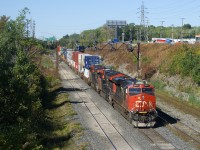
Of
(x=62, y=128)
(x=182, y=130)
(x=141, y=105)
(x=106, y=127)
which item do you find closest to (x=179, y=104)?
(x=182, y=130)

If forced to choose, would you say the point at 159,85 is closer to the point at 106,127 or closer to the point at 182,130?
the point at 182,130

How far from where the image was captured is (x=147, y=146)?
2206 cm

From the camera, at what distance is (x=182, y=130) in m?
26.4

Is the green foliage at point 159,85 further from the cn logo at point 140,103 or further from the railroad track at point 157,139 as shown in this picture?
the railroad track at point 157,139

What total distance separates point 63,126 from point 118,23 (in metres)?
120

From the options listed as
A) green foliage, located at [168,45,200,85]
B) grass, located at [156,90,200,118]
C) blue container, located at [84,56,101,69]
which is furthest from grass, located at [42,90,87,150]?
blue container, located at [84,56,101,69]

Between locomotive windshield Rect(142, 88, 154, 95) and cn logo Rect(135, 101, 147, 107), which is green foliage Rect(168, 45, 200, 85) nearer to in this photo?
locomotive windshield Rect(142, 88, 154, 95)

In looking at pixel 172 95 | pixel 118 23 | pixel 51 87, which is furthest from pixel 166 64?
pixel 118 23

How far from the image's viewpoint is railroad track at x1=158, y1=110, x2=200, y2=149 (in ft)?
76.9

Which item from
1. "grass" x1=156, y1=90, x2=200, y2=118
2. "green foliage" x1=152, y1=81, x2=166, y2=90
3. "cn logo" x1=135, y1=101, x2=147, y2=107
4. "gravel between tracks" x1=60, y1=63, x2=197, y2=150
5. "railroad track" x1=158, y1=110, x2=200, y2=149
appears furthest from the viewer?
"green foliage" x1=152, y1=81, x2=166, y2=90

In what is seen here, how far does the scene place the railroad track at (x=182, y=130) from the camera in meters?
23.5

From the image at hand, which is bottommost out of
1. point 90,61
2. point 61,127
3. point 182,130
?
point 61,127

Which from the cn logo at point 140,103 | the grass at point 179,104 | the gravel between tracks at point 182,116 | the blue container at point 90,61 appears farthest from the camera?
the blue container at point 90,61

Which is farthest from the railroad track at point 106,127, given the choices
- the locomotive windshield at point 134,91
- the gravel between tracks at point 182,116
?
the gravel between tracks at point 182,116
